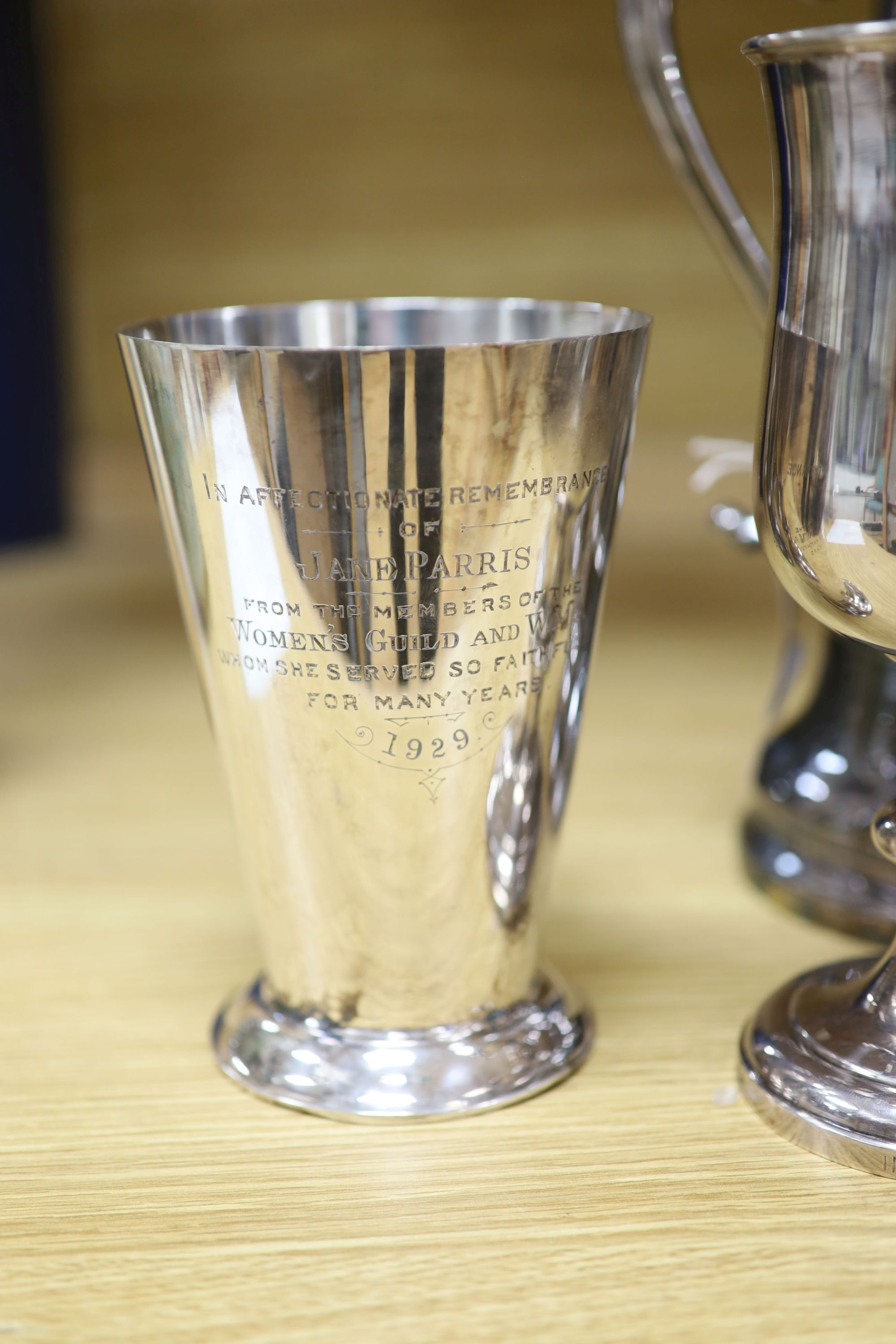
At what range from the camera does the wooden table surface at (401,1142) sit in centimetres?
27

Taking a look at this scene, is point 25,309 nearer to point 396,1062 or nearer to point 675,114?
point 675,114

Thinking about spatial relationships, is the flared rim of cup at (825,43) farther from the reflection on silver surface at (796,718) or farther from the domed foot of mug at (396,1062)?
the domed foot of mug at (396,1062)

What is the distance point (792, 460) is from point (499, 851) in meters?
0.12

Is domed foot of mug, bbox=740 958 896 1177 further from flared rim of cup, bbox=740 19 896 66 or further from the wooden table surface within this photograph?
flared rim of cup, bbox=740 19 896 66

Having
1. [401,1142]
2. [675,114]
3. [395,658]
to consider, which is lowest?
[401,1142]

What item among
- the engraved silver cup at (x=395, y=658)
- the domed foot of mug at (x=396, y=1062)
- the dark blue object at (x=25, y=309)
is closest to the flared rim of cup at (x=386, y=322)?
the engraved silver cup at (x=395, y=658)

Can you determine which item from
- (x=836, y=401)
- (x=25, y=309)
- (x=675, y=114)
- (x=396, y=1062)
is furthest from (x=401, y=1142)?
(x=25, y=309)

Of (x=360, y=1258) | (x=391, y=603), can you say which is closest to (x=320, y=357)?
(x=391, y=603)

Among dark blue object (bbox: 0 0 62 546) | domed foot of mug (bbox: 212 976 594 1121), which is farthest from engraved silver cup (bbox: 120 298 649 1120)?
dark blue object (bbox: 0 0 62 546)

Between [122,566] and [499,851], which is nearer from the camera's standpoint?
[499,851]

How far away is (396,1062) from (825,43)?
241 mm

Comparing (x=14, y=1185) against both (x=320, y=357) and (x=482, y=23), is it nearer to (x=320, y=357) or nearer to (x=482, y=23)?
(x=320, y=357)

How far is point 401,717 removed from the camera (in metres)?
0.31

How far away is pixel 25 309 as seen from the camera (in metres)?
0.89
